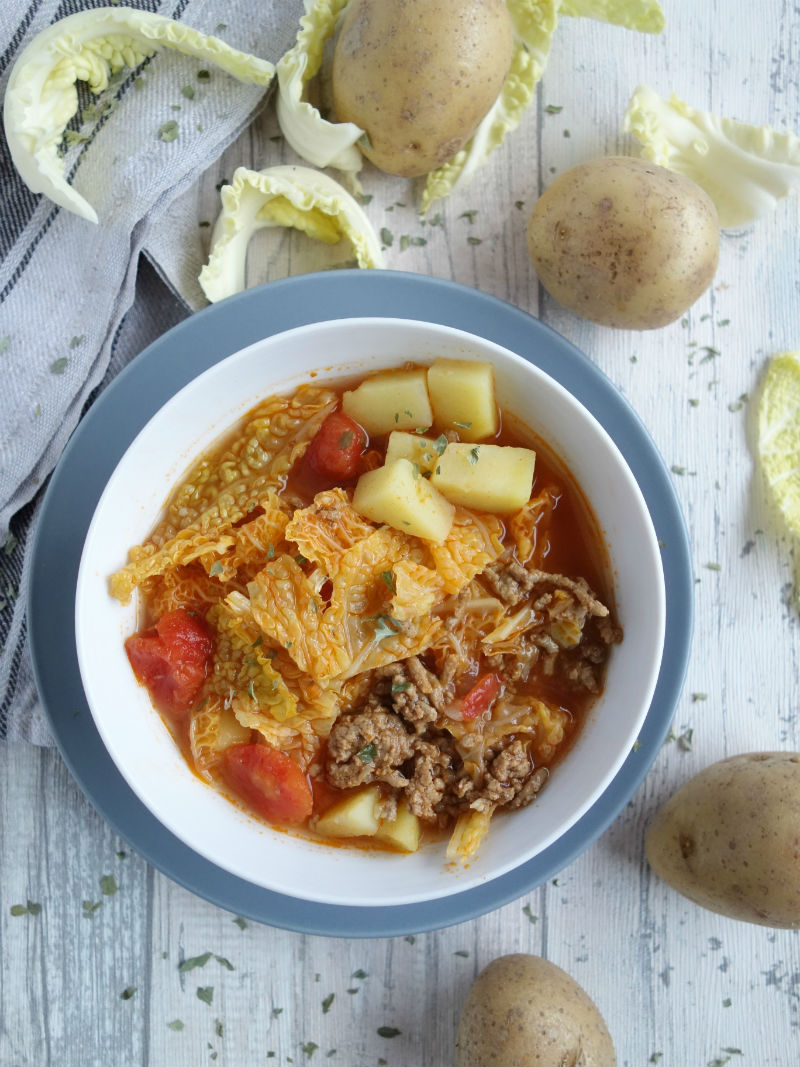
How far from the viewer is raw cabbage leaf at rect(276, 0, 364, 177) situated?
139 inches

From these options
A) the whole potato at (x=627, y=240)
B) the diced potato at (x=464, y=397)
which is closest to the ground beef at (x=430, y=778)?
the diced potato at (x=464, y=397)

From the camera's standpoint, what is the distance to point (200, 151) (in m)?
3.63

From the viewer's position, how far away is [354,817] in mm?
3318

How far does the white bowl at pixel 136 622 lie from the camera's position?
3.00 m

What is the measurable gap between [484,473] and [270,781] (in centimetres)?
139

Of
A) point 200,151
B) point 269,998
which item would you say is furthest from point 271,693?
point 200,151

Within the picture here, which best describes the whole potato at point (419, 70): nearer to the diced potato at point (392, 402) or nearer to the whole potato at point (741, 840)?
the diced potato at point (392, 402)

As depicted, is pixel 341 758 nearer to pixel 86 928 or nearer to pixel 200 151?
pixel 86 928

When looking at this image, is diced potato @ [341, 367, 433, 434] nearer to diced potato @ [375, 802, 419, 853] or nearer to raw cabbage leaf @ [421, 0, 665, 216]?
raw cabbage leaf @ [421, 0, 665, 216]

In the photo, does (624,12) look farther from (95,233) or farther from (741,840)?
(741,840)

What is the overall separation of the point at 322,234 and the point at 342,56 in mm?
679

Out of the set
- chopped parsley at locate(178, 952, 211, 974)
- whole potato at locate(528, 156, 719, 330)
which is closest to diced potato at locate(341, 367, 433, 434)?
whole potato at locate(528, 156, 719, 330)

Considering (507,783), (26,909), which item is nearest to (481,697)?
(507,783)

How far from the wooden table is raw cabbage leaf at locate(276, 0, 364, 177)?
3.18 ft
